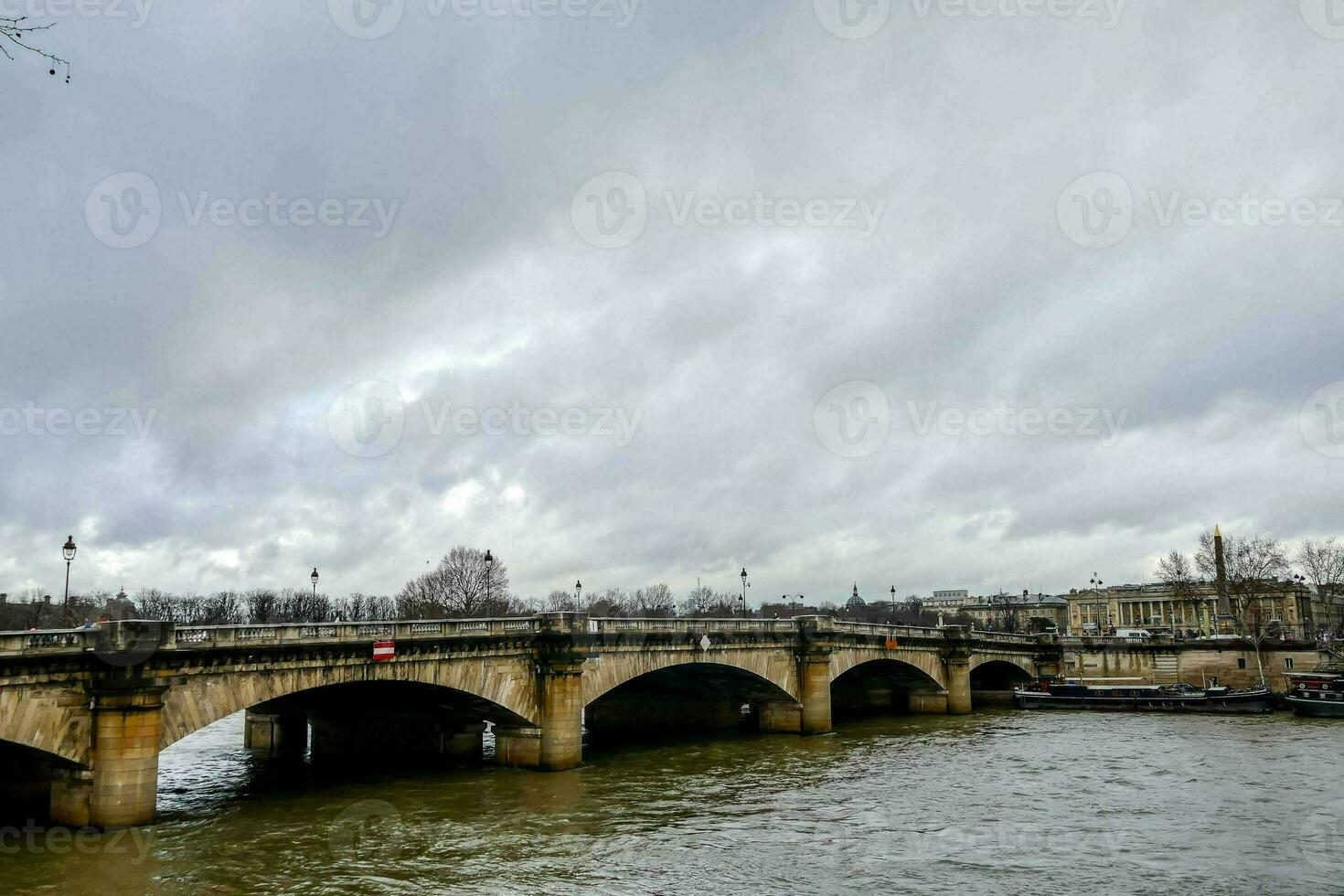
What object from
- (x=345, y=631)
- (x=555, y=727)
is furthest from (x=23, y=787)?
(x=555, y=727)

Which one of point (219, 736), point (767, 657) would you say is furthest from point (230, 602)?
point (767, 657)

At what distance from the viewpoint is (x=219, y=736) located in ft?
198

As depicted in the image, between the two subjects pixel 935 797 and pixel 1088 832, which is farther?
pixel 935 797

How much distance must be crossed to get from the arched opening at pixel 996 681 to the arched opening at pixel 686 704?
2597 cm

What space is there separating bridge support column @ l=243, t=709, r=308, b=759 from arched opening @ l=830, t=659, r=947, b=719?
35.1 metres

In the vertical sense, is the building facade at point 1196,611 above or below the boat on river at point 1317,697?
above

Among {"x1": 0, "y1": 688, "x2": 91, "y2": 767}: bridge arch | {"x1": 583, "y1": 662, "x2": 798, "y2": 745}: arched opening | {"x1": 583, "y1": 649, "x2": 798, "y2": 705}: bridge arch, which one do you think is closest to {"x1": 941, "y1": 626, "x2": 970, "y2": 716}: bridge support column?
{"x1": 583, "y1": 662, "x2": 798, "y2": 745}: arched opening

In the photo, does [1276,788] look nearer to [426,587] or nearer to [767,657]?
[767,657]

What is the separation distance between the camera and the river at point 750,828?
24125 millimetres

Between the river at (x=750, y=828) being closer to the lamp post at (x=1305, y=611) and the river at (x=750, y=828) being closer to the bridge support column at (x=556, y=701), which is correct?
the bridge support column at (x=556, y=701)

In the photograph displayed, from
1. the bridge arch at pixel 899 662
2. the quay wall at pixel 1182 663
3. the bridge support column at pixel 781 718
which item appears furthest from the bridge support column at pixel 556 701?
the quay wall at pixel 1182 663

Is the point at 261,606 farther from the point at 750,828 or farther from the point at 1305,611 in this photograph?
the point at 1305,611

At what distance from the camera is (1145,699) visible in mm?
67688

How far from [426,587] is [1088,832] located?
296 feet
